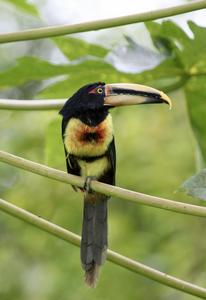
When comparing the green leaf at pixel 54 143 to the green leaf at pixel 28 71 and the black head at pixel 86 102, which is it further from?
the green leaf at pixel 28 71

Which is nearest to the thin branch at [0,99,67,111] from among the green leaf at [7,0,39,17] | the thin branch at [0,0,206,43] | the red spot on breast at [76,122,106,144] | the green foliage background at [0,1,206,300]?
the thin branch at [0,0,206,43]

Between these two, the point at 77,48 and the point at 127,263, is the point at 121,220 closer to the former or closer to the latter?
the point at 77,48

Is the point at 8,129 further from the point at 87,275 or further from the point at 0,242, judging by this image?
the point at 87,275

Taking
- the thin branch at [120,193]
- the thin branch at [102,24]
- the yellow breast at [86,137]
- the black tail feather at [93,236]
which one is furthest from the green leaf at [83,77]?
the thin branch at [120,193]

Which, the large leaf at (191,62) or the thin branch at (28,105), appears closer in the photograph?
the thin branch at (28,105)

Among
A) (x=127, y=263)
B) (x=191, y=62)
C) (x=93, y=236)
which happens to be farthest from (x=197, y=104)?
(x=127, y=263)

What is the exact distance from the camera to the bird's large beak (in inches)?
→ 106

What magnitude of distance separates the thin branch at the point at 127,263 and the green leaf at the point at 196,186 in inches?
9.2

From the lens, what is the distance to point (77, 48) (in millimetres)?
3158

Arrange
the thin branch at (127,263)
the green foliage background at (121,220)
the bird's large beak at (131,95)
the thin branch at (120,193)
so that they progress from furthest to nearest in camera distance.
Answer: the green foliage background at (121,220) → the bird's large beak at (131,95) → the thin branch at (127,263) → the thin branch at (120,193)

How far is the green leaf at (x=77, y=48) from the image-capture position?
10.3 ft

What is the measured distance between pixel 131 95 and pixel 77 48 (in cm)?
46

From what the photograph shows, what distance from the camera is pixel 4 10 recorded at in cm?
682

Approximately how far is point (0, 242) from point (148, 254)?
1049mm
